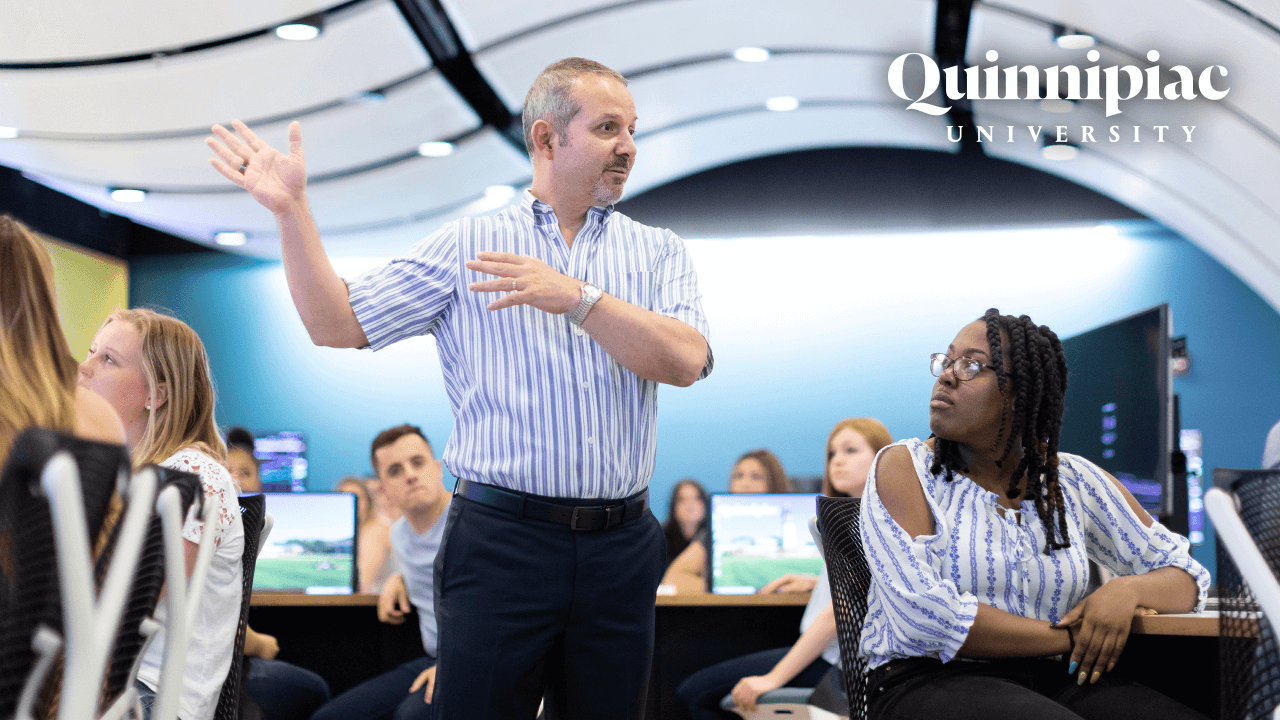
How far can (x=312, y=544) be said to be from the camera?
12.9 feet

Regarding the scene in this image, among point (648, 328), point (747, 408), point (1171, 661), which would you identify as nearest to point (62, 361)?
point (648, 328)

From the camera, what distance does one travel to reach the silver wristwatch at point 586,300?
168 centimetres

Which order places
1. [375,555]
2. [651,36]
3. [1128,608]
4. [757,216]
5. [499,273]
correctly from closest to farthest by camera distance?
[499,273] → [1128,608] → [375,555] → [651,36] → [757,216]

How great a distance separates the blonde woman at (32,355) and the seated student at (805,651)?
7.91ft

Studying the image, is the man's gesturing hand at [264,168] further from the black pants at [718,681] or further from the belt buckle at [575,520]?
the black pants at [718,681]

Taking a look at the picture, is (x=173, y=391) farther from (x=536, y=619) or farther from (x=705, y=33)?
(x=705, y=33)

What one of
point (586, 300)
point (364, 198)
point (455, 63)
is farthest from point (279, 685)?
point (364, 198)

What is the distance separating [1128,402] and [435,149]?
186 inches

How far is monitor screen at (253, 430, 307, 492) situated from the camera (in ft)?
27.6

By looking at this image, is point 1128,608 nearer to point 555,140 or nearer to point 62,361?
point 555,140

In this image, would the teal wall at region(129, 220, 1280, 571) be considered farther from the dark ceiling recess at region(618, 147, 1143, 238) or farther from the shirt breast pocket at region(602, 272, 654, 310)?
the shirt breast pocket at region(602, 272, 654, 310)

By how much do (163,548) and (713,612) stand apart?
3.03 metres

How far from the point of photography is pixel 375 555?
476 cm

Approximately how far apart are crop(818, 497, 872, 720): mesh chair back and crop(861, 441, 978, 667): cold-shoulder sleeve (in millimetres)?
37
